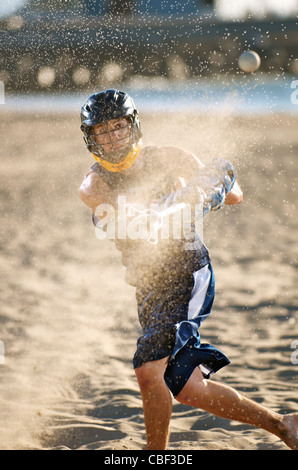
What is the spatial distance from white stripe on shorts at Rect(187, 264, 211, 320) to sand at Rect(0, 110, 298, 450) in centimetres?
83

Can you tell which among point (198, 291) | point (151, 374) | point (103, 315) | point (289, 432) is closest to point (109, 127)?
point (198, 291)

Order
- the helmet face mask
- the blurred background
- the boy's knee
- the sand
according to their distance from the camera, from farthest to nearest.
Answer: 1. the blurred background
2. the sand
3. the helmet face mask
4. the boy's knee

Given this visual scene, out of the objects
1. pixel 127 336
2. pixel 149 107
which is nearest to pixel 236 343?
pixel 127 336

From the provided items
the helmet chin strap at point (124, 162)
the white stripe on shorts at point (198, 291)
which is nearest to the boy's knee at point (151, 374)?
the white stripe on shorts at point (198, 291)

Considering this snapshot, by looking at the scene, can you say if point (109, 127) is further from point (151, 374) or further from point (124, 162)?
point (151, 374)

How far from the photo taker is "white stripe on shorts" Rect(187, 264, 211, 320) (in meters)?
3.10

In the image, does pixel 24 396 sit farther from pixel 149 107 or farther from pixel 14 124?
pixel 149 107

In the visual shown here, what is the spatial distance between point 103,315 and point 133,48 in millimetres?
17211

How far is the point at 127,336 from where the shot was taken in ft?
17.6

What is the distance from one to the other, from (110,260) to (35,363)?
9.91ft

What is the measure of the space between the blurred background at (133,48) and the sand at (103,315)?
932 cm

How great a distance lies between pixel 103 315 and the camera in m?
5.88

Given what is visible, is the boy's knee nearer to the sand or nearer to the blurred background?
the sand

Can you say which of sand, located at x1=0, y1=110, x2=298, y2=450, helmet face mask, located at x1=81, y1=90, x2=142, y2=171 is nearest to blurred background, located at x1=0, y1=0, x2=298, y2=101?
sand, located at x1=0, y1=110, x2=298, y2=450
